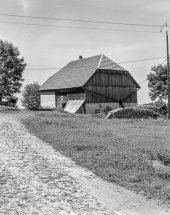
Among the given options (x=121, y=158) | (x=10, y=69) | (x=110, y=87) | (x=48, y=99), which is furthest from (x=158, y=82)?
(x=121, y=158)

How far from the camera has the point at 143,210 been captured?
581 centimetres

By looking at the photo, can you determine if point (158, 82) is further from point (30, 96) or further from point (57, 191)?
point (57, 191)

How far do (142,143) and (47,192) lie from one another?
723cm

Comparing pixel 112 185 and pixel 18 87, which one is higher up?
pixel 18 87

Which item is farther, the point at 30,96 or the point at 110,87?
the point at 30,96

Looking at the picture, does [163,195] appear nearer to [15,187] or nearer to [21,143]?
[15,187]

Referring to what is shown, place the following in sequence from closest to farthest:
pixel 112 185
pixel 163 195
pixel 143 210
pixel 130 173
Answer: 1. pixel 143 210
2. pixel 163 195
3. pixel 112 185
4. pixel 130 173

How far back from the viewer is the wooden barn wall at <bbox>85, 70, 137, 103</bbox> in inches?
1512

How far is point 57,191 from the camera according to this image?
6.79 meters

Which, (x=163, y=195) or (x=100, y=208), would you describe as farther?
(x=163, y=195)

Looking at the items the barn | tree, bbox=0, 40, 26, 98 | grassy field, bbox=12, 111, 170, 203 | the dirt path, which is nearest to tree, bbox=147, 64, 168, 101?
the barn

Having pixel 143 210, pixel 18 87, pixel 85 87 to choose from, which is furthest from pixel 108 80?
pixel 143 210

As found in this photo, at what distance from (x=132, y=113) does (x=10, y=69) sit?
2830cm

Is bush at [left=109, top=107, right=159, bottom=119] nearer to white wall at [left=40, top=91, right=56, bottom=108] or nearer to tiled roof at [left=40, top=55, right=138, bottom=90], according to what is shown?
tiled roof at [left=40, top=55, right=138, bottom=90]
